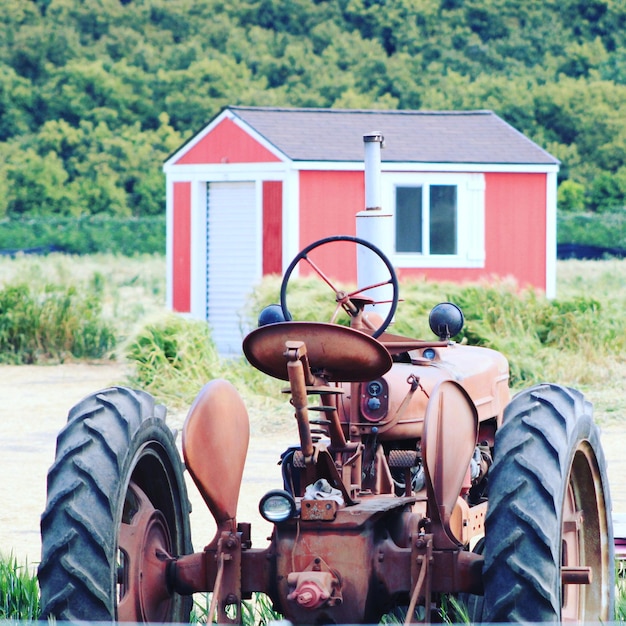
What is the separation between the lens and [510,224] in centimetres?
Result: 1966

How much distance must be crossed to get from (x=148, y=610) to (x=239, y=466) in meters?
0.60

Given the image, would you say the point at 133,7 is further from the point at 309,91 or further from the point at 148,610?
the point at 148,610

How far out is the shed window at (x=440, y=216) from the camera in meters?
19.5

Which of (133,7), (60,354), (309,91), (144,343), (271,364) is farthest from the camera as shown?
(133,7)

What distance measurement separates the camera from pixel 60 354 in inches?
747

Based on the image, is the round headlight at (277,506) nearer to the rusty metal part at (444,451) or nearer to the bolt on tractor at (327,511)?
the bolt on tractor at (327,511)

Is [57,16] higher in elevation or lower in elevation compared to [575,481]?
higher

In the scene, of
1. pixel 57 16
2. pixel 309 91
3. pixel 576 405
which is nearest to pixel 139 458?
pixel 576 405

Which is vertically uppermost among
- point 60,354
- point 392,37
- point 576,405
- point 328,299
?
point 392,37

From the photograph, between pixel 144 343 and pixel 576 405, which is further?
pixel 144 343

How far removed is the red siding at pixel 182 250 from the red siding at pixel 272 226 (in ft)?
5.30

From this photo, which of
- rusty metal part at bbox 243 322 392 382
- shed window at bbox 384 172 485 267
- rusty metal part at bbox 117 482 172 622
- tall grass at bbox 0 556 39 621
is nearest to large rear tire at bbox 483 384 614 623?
rusty metal part at bbox 243 322 392 382

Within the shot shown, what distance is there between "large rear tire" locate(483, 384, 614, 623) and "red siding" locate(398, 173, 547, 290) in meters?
14.7

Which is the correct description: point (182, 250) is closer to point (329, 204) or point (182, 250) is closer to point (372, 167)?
point (329, 204)
